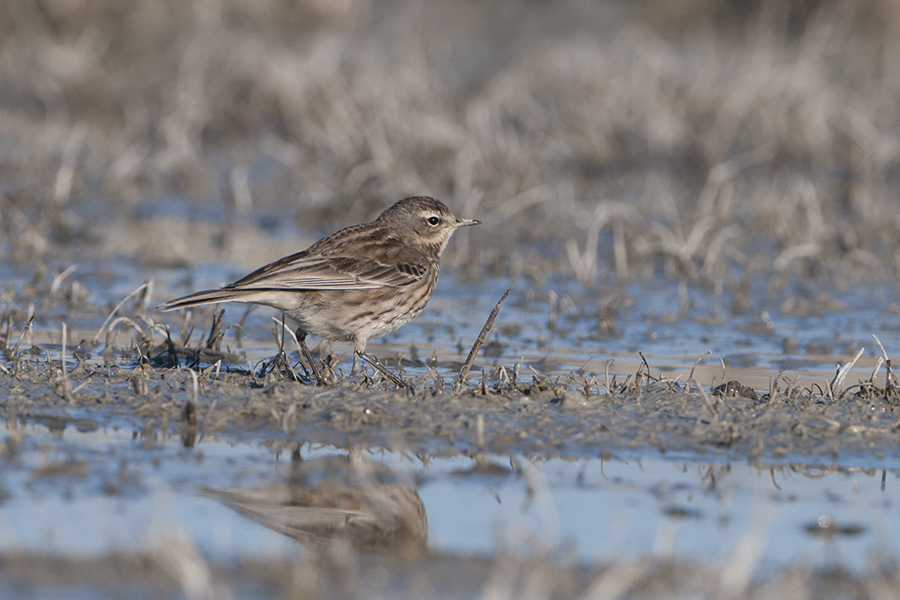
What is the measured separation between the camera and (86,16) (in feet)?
65.7

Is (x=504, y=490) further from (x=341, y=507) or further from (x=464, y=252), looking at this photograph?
(x=464, y=252)

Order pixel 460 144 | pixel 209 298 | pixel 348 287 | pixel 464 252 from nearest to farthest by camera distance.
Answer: pixel 209 298 → pixel 348 287 → pixel 464 252 → pixel 460 144

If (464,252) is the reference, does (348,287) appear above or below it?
below

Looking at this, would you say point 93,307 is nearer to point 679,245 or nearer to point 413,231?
point 413,231

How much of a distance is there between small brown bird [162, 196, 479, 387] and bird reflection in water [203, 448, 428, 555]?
1347 mm

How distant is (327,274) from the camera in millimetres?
7121

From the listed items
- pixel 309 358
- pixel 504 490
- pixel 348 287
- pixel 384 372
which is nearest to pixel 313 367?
pixel 309 358

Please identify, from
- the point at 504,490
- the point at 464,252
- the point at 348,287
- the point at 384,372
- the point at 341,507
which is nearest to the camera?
the point at 341,507

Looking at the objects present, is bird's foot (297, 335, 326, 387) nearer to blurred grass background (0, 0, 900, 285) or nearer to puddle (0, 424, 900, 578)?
puddle (0, 424, 900, 578)

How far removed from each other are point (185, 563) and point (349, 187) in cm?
871

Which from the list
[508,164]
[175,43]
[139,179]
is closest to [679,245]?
[508,164]

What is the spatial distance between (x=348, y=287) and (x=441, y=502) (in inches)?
94.9

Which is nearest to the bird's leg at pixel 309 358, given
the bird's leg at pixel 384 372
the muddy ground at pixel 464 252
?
the muddy ground at pixel 464 252

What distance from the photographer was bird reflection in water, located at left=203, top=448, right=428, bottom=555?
14.8 ft
